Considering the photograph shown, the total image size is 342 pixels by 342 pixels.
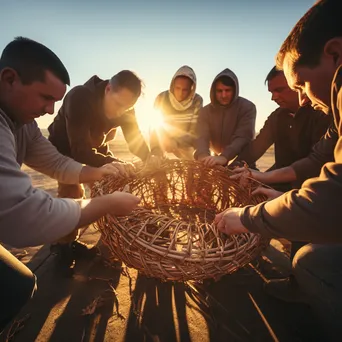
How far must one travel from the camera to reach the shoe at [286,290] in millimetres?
1623

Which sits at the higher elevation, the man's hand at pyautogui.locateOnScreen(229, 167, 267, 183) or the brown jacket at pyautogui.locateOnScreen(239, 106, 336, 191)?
the brown jacket at pyautogui.locateOnScreen(239, 106, 336, 191)

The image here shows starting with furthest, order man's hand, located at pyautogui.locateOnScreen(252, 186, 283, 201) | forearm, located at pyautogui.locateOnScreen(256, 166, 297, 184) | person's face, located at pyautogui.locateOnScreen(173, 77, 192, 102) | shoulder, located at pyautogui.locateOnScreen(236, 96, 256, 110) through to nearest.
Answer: person's face, located at pyautogui.locateOnScreen(173, 77, 192, 102) → shoulder, located at pyautogui.locateOnScreen(236, 96, 256, 110) → forearm, located at pyautogui.locateOnScreen(256, 166, 297, 184) → man's hand, located at pyautogui.locateOnScreen(252, 186, 283, 201)

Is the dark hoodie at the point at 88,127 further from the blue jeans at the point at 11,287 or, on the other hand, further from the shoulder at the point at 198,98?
the shoulder at the point at 198,98

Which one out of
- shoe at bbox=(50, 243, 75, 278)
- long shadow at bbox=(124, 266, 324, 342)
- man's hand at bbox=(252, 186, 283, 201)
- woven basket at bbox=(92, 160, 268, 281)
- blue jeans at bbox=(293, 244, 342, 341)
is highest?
man's hand at bbox=(252, 186, 283, 201)

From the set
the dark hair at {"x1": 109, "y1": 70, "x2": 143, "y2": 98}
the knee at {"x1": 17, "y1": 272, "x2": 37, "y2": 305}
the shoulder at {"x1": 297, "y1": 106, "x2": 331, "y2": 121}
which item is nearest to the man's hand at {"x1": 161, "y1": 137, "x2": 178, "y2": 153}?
the dark hair at {"x1": 109, "y1": 70, "x2": 143, "y2": 98}

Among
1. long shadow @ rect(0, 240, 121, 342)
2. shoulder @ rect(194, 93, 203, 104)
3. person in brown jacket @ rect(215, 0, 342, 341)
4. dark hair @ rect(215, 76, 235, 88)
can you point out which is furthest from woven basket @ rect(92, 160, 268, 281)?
shoulder @ rect(194, 93, 203, 104)

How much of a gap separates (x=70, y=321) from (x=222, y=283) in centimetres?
107

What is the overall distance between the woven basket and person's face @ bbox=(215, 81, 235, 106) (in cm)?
154

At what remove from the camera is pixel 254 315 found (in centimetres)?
151

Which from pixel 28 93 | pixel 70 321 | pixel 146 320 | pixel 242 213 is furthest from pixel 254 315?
pixel 28 93

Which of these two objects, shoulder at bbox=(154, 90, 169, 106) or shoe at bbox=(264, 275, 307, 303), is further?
shoulder at bbox=(154, 90, 169, 106)

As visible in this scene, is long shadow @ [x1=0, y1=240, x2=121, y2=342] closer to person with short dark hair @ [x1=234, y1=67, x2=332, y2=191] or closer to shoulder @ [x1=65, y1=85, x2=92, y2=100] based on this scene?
shoulder @ [x1=65, y1=85, x2=92, y2=100]

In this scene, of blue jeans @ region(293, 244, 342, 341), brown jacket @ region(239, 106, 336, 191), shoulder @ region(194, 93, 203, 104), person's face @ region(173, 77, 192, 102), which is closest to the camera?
blue jeans @ region(293, 244, 342, 341)

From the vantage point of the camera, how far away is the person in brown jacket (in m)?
0.88
